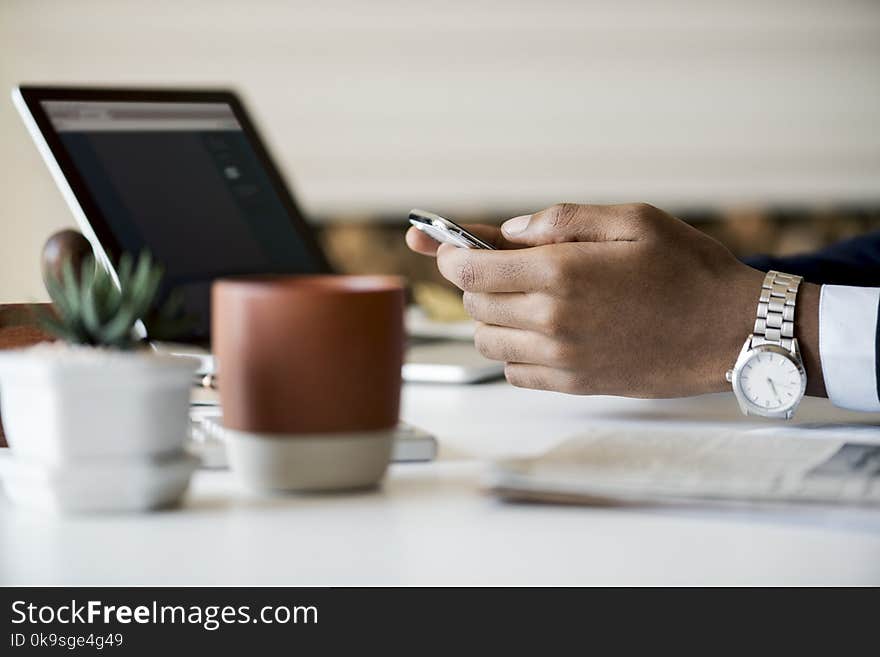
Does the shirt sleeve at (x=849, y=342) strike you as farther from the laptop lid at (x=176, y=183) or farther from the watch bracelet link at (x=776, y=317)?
the laptop lid at (x=176, y=183)

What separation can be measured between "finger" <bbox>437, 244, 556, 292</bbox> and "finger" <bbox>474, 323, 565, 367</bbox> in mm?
45

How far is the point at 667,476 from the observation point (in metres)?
0.60

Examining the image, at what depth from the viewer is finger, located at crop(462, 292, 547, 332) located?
888 millimetres

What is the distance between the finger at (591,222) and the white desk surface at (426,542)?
0.99 ft

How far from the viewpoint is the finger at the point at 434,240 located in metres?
0.92

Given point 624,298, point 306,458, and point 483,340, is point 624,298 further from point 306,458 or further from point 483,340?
point 306,458

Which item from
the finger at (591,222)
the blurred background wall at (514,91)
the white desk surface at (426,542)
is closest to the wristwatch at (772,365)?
the finger at (591,222)

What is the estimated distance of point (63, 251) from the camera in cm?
87

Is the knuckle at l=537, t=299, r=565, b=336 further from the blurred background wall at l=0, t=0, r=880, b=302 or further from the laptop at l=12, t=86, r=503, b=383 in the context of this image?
the blurred background wall at l=0, t=0, r=880, b=302

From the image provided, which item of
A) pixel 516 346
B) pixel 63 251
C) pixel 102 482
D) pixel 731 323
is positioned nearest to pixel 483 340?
pixel 516 346

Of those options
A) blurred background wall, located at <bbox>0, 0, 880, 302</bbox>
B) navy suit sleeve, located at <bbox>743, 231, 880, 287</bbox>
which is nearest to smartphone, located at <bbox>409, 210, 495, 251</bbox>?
navy suit sleeve, located at <bbox>743, 231, 880, 287</bbox>
